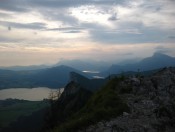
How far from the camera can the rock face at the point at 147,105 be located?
57.6ft

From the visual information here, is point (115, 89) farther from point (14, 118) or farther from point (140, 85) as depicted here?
point (14, 118)

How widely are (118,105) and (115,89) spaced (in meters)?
4.68

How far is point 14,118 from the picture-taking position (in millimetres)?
189000

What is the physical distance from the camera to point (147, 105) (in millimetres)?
21609

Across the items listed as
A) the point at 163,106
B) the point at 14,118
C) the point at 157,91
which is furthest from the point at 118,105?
the point at 14,118

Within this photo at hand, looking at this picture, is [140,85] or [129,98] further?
[140,85]

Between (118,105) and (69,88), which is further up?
(118,105)

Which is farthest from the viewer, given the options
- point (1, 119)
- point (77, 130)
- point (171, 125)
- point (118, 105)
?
point (1, 119)

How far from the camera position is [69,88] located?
333 ft

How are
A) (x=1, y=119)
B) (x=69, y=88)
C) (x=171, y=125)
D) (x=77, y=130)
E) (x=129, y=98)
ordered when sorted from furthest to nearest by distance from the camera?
(x=1, y=119) < (x=69, y=88) < (x=129, y=98) < (x=171, y=125) < (x=77, y=130)

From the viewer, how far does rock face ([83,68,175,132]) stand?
17.6 m

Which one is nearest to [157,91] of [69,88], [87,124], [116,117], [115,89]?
[115,89]

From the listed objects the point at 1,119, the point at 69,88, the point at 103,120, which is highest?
the point at 103,120

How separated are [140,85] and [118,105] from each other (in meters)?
5.42
